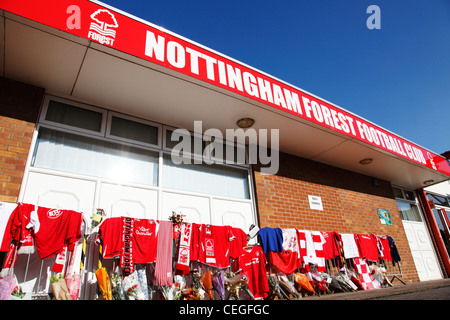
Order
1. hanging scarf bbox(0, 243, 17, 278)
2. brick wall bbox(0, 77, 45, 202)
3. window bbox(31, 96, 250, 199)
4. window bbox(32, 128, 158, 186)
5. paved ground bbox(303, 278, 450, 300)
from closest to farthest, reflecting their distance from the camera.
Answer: hanging scarf bbox(0, 243, 17, 278), brick wall bbox(0, 77, 45, 202), paved ground bbox(303, 278, 450, 300), window bbox(32, 128, 158, 186), window bbox(31, 96, 250, 199)

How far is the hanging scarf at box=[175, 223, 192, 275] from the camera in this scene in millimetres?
3693

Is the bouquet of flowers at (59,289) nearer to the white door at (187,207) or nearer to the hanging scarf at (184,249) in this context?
the hanging scarf at (184,249)

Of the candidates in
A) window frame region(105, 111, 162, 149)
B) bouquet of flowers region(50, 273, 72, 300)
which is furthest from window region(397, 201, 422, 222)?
bouquet of flowers region(50, 273, 72, 300)

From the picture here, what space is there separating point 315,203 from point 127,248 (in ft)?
14.3

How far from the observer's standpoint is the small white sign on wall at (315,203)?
6.18m

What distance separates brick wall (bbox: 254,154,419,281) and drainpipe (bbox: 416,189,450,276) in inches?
71.2

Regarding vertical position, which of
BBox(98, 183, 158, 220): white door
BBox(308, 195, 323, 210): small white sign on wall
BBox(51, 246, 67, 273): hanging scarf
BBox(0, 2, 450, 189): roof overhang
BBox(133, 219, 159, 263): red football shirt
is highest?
BBox(0, 2, 450, 189): roof overhang

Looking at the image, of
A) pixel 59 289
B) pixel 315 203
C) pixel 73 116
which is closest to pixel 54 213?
pixel 59 289

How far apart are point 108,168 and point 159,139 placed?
1.04 metres

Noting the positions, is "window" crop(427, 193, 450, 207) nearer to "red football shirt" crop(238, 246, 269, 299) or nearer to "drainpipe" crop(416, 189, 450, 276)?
"drainpipe" crop(416, 189, 450, 276)

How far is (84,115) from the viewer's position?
4293 mm

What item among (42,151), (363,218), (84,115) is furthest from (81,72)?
(363,218)

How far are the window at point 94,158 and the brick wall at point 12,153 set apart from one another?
23 cm

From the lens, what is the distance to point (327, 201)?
655 cm
